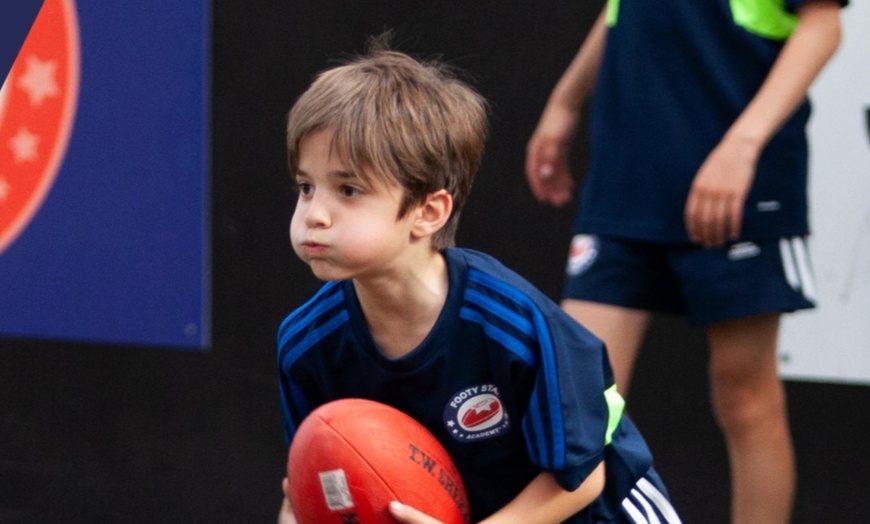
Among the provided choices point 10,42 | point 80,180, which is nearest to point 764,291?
point 80,180

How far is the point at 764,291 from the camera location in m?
3.18

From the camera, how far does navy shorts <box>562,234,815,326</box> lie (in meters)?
3.19

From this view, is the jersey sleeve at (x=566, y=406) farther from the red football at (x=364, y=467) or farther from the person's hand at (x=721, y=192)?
the person's hand at (x=721, y=192)

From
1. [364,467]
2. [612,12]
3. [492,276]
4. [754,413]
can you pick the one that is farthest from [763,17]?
[364,467]

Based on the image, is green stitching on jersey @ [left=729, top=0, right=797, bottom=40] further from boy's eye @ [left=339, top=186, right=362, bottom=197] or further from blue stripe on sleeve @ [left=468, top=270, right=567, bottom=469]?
boy's eye @ [left=339, top=186, right=362, bottom=197]

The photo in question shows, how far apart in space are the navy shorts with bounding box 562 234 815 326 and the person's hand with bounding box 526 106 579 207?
0.92ft

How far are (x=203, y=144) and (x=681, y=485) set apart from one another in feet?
6.13

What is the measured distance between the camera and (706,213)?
306cm

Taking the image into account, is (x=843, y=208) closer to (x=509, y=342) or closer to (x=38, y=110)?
(x=509, y=342)

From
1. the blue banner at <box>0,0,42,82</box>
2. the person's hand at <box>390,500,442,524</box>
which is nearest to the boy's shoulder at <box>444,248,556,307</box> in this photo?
the person's hand at <box>390,500,442,524</box>

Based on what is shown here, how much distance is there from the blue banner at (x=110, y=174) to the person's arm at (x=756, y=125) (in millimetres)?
1989

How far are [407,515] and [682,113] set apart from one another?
132 centimetres

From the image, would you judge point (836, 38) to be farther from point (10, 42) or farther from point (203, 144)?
point (10, 42)

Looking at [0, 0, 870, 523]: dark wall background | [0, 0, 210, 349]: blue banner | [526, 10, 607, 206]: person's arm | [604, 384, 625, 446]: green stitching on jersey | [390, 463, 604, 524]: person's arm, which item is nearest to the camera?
[390, 463, 604, 524]: person's arm
